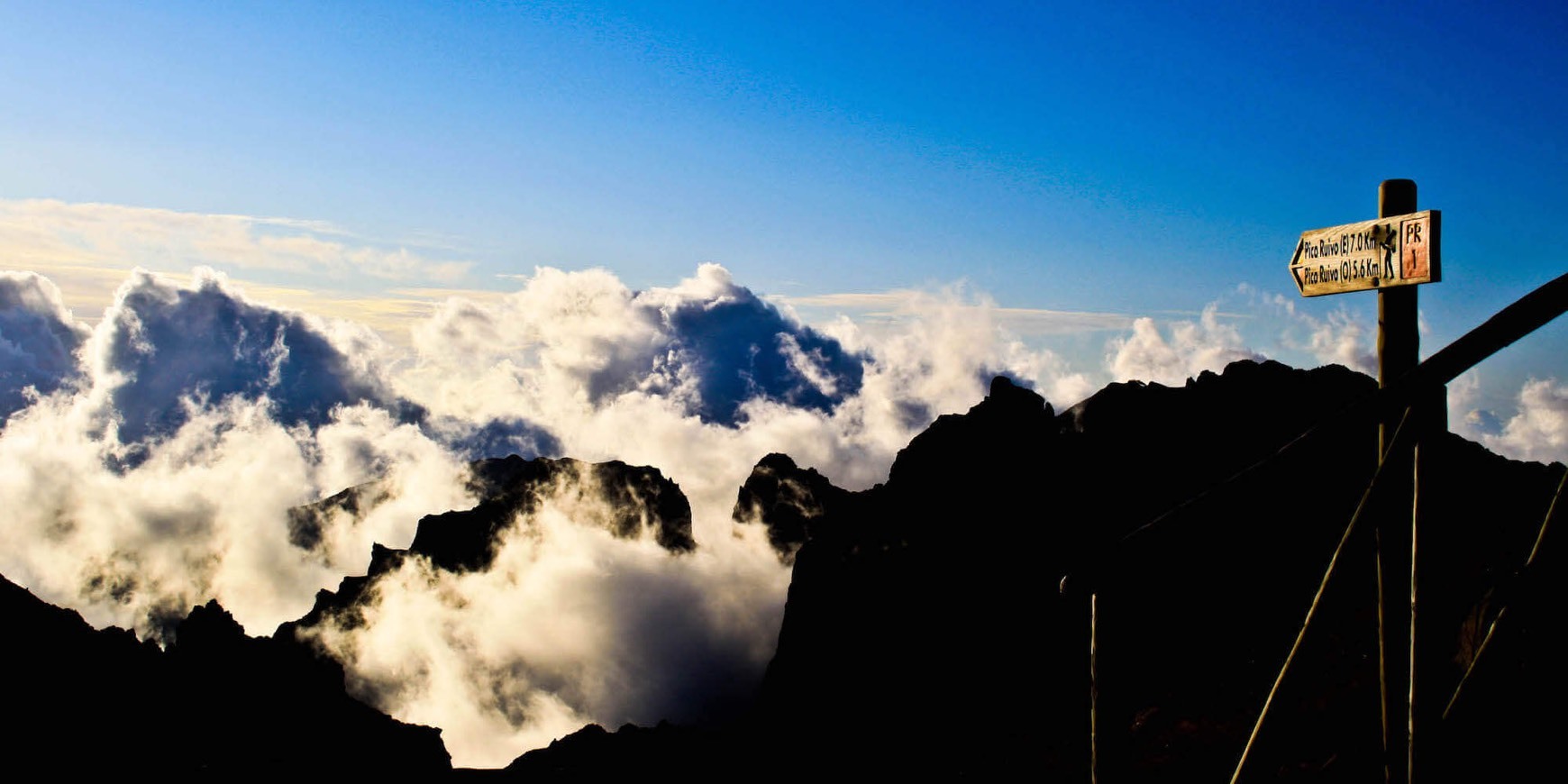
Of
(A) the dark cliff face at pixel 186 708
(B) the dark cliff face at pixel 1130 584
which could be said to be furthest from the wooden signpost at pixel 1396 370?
(A) the dark cliff face at pixel 186 708

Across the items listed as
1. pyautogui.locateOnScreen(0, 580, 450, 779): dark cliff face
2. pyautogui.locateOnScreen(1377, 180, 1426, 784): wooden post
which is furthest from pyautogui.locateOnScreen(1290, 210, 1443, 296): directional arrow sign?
pyautogui.locateOnScreen(0, 580, 450, 779): dark cliff face

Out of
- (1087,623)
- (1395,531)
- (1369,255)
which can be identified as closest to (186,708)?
(1087,623)

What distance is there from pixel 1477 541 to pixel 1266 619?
7267mm

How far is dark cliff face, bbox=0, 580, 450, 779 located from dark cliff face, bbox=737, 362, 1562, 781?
836cm

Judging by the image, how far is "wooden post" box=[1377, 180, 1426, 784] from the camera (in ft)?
22.2

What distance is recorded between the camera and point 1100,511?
199 ft

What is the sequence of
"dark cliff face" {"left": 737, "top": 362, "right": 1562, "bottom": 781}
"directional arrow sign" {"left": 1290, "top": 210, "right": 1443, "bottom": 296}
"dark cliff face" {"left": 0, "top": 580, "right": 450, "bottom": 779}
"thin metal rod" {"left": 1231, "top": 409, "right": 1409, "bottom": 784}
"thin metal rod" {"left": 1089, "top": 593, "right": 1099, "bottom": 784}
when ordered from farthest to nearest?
"dark cliff face" {"left": 737, "top": 362, "right": 1562, "bottom": 781}
"dark cliff face" {"left": 0, "top": 580, "right": 450, "bottom": 779}
"directional arrow sign" {"left": 1290, "top": 210, "right": 1443, "bottom": 296}
"thin metal rod" {"left": 1089, "top": 593, "right": 1099, "bottom": 784}
"thin metal rod" {"left": 1231, "top": 409, "right": 1409, "bottom": 784}

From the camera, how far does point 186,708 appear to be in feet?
235

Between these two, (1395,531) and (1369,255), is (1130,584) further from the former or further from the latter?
(1369,255)

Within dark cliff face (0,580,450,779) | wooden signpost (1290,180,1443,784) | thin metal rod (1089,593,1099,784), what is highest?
wooden signpost (1290,180,1443,784)

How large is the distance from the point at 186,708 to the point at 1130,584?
276 ft

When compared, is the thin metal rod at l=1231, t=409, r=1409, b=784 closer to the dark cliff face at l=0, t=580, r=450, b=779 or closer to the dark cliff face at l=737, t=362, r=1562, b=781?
the dark cliff face at l=737, t=362, r=1562, b=781

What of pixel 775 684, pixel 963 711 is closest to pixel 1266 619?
pixel 963 711

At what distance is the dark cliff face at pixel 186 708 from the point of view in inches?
354
